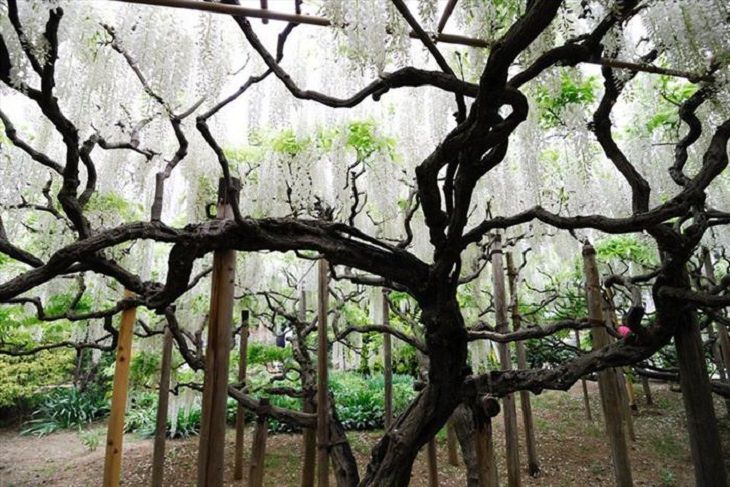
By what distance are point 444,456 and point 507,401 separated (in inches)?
96.2

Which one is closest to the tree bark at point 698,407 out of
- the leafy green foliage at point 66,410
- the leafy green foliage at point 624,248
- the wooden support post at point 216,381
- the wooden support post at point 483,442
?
the wooden support post at point 483,442

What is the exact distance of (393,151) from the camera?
175 inches

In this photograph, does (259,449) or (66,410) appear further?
(66,410)

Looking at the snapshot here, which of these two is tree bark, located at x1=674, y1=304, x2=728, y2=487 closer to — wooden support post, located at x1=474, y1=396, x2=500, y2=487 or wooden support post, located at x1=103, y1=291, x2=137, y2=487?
wooden support post, located at x1=474, y1=396, x2=500, y2=487

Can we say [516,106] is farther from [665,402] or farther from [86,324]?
[665,402]

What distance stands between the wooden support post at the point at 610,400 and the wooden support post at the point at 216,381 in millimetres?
2166

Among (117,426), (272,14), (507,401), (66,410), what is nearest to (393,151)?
(507,401)

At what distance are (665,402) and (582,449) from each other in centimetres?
→ 276

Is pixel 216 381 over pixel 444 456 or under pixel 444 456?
over

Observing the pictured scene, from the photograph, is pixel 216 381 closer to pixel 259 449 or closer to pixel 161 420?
pixel 259 449

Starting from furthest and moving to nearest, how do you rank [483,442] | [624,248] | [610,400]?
[624,248] → [610,400] → [483,442]

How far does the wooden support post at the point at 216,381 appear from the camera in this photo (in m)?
1.54

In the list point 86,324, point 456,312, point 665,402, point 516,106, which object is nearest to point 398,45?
point 516,106

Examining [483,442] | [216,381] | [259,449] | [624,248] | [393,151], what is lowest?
[259,449]
